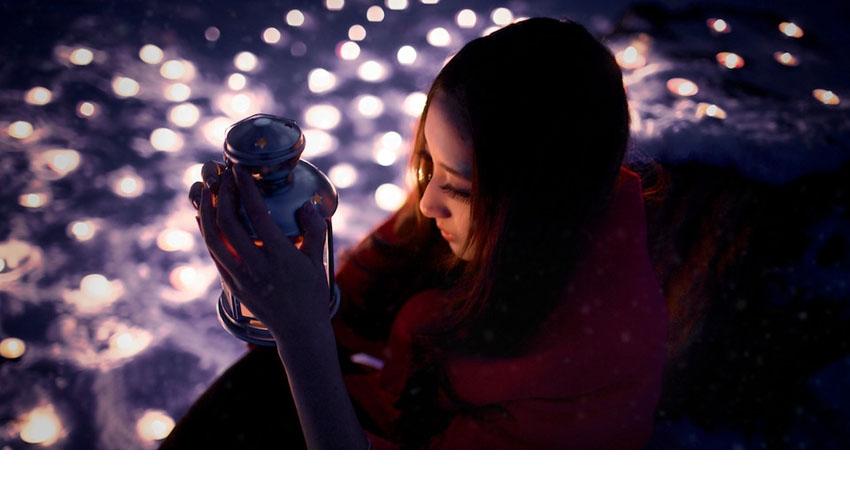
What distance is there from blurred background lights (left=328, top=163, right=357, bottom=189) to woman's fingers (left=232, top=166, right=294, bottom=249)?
1.06 meters

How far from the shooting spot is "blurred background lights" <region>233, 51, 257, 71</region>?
182 cm

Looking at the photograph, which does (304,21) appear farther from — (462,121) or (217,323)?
(462,121)

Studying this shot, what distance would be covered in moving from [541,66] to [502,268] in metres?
0.28

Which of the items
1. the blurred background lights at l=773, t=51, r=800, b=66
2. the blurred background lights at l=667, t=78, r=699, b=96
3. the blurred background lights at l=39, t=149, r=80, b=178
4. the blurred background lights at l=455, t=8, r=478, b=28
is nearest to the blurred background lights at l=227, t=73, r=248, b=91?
the blurred background lights at l=39, t=149, r=80, b=178

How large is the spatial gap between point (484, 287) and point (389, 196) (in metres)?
0.80

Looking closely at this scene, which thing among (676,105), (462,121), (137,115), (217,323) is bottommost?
(217,323)

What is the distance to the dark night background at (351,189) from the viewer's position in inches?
41.5

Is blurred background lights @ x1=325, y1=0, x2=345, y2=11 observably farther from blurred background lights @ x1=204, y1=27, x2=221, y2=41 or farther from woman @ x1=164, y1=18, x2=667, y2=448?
woman @ x1=164, y1=18, x2=667, y2=448

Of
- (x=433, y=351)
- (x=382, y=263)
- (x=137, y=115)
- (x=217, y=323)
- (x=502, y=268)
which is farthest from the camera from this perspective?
(x=137, y=115)

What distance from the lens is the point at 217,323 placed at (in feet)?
4.36

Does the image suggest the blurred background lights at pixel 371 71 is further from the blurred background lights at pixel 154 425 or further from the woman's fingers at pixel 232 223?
→ the woman's fingers at pixel 232 223

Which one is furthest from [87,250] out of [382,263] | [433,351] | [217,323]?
[433,351]

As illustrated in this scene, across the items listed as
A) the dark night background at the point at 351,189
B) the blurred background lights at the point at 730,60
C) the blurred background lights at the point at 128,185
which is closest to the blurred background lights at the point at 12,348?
the dark night background at the point at 351,189

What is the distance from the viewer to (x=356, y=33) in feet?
6.30
